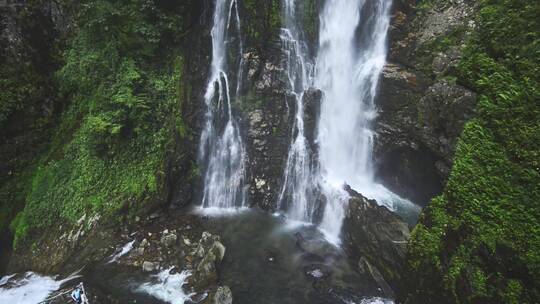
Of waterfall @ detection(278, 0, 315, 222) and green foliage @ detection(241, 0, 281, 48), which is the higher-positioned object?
green foliage @ detection(241, 0, 281, 48)

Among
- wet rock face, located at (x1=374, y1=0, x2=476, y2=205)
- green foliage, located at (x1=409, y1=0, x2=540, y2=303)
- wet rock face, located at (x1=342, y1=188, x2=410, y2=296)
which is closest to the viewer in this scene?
green foliage, located at (x1=409, y1=0, x2=540, y2=303)

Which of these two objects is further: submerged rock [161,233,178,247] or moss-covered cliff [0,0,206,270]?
moss-covered cliff [0,0,206,270]

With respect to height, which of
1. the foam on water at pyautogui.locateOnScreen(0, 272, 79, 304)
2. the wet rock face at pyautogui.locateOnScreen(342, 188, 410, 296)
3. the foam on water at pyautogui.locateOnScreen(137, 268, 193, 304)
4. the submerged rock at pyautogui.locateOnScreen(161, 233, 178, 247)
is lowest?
the foam on water at pyautogui.locateOnScreen(0, 272, 79, 304)

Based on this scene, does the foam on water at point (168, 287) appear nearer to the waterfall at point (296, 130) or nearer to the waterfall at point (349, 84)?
the waterfall at point (296, 130)

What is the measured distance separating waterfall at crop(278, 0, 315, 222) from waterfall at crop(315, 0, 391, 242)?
72 cm

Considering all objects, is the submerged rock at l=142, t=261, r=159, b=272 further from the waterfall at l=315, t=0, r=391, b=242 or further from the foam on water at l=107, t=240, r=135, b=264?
the waterfall at l=315, t=0, r=391, b=242

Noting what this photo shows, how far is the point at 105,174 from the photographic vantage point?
38.3 ft

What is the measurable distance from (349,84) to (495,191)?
339 inches

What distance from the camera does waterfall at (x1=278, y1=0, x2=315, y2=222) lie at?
42.8 feet

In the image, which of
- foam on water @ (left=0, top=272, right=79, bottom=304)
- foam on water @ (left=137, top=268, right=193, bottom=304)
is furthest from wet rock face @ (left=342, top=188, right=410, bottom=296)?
foam on water @ (left=0, top=272, right=79, bottom=304)

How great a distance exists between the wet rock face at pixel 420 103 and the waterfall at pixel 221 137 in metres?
6.53

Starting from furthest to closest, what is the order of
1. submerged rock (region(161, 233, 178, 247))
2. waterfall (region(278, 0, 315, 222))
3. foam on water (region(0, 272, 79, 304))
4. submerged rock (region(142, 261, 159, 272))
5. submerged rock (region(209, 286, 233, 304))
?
1. waterfall (region(278, 0, 315, 222))
2. submerged rock (region(161, 233, 178, 247))
3. submerged rock (region(142, 261, 159, 272))
4. foam on water (region(0, 272, 79, 304))
5. submerged rock (region(209, 286, 233, 304))

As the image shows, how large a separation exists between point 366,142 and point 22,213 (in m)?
14.3

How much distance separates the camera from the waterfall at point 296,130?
Answer: 42.8 feet
